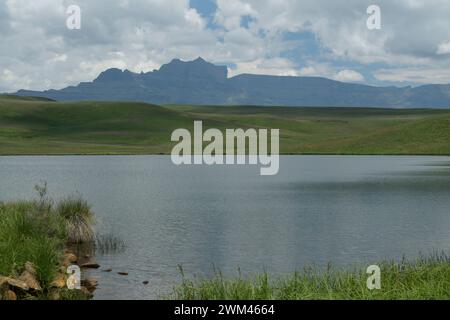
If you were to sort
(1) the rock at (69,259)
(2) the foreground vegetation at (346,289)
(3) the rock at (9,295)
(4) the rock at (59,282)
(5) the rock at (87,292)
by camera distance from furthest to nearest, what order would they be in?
(1) the rock at (69,259) → (5) the rock at (87,292) → (4) the rock at (59,282) → (3) the rock at (9,295) → (2) the foreground vegetation at (346,289)

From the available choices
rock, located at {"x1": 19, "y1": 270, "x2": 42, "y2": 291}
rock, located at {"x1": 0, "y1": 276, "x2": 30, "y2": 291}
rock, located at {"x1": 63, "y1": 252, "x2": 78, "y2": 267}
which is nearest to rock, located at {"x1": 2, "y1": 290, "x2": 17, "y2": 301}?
rock, located at {"x1": 0, "y1": 276, "x2": 30, "y2": 291}

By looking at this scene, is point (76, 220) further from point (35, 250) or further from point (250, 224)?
point (250, 224)

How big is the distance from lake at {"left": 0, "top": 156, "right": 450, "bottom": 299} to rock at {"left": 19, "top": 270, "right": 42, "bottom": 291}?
296cm

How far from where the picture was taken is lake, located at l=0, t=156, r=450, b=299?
29.5m

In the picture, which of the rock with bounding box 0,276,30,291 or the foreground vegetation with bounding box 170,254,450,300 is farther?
the rock with bounding box 0,276,30,291

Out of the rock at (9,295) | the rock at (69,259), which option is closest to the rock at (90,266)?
the rock at (69,259)

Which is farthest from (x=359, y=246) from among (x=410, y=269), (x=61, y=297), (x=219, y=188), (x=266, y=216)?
(x=219, y=188)

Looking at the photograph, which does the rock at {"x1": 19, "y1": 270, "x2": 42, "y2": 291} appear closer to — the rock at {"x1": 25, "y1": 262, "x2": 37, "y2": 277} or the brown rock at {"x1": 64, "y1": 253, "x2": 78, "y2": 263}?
the rock at {"x1": 25, "y1": 262, "x2": 37, "y2": 277}

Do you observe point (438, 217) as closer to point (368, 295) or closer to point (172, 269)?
point (172, 269)

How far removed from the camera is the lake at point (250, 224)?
2947 cm

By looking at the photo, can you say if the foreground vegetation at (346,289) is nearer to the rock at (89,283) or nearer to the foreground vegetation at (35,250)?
the foreground vegetation at (35,250)

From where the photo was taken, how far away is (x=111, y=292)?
24.3 m

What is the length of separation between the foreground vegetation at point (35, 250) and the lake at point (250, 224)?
223 centimetres

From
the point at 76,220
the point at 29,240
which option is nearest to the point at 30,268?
the point at 29,240
